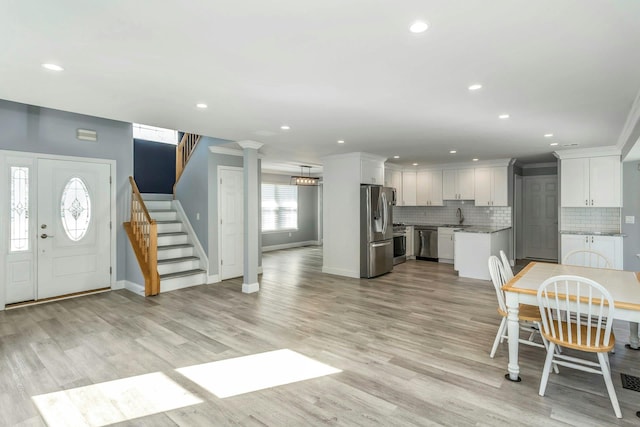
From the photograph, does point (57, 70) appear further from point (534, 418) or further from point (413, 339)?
point (534, 418)

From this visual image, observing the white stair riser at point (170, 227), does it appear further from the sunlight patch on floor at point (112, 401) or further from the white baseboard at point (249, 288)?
the sunlight patch on floor at point (112, 401)

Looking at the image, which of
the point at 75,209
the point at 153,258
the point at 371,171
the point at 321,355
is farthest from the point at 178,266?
the point at 371,171

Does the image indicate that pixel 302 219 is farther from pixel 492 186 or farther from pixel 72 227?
pixel 72 227

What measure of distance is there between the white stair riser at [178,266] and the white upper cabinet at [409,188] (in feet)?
18.4

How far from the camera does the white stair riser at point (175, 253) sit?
606 centimetres

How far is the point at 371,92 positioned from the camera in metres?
3.11

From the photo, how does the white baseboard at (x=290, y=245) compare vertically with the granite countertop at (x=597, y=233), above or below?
below

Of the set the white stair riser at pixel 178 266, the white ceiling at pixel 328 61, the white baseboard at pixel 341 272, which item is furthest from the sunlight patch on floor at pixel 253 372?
the white baseboard at pixel 341 272

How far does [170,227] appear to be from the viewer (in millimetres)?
6574

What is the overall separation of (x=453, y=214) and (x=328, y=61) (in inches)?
288

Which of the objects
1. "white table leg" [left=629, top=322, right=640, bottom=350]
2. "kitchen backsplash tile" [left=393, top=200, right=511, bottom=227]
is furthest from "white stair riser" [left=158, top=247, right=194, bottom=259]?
"white table leg" [left=629, top=322, right=640, bottom=350]

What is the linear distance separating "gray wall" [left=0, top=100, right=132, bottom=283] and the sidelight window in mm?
361

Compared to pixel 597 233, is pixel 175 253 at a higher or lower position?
lower

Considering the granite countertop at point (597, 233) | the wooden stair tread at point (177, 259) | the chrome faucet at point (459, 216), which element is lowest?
the wooden stair tread at point (177, 259)
